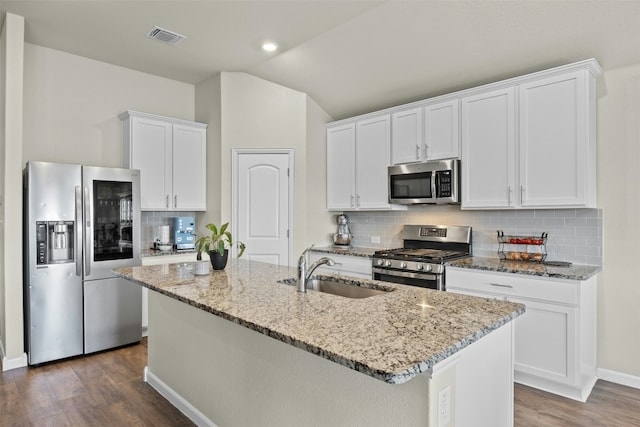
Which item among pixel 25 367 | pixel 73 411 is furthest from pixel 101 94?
pixel 73 411

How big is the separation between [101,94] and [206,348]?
131 inches

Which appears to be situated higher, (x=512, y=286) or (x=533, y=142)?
(x=533, y=142)

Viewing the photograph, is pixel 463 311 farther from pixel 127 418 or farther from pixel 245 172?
pixel 245 172

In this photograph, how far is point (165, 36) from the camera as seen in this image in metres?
3.59

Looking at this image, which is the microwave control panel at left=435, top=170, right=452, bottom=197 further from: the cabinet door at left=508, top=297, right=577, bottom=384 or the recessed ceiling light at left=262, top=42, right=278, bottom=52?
the recessed ceiling light at left=262, top=42, right=278, bottom=52

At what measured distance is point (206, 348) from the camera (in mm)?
2312

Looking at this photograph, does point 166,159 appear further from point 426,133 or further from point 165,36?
point 426,133

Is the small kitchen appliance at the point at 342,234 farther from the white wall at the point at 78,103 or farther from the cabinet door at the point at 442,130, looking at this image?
the white wall at the point at 78,103

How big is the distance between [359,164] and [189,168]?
199 cm

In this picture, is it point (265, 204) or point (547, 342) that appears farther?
point (265, 204)

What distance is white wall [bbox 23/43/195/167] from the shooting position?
3.83 m

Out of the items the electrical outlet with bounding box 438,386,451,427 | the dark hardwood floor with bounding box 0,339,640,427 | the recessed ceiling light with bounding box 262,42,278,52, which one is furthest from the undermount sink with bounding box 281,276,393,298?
the recessed ceiling light with bounding box 262,42,278,52

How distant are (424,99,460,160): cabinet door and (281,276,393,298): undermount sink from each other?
198 centimetres

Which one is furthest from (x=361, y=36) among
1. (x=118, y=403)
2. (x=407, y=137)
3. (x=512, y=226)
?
(x=118, y=403)
